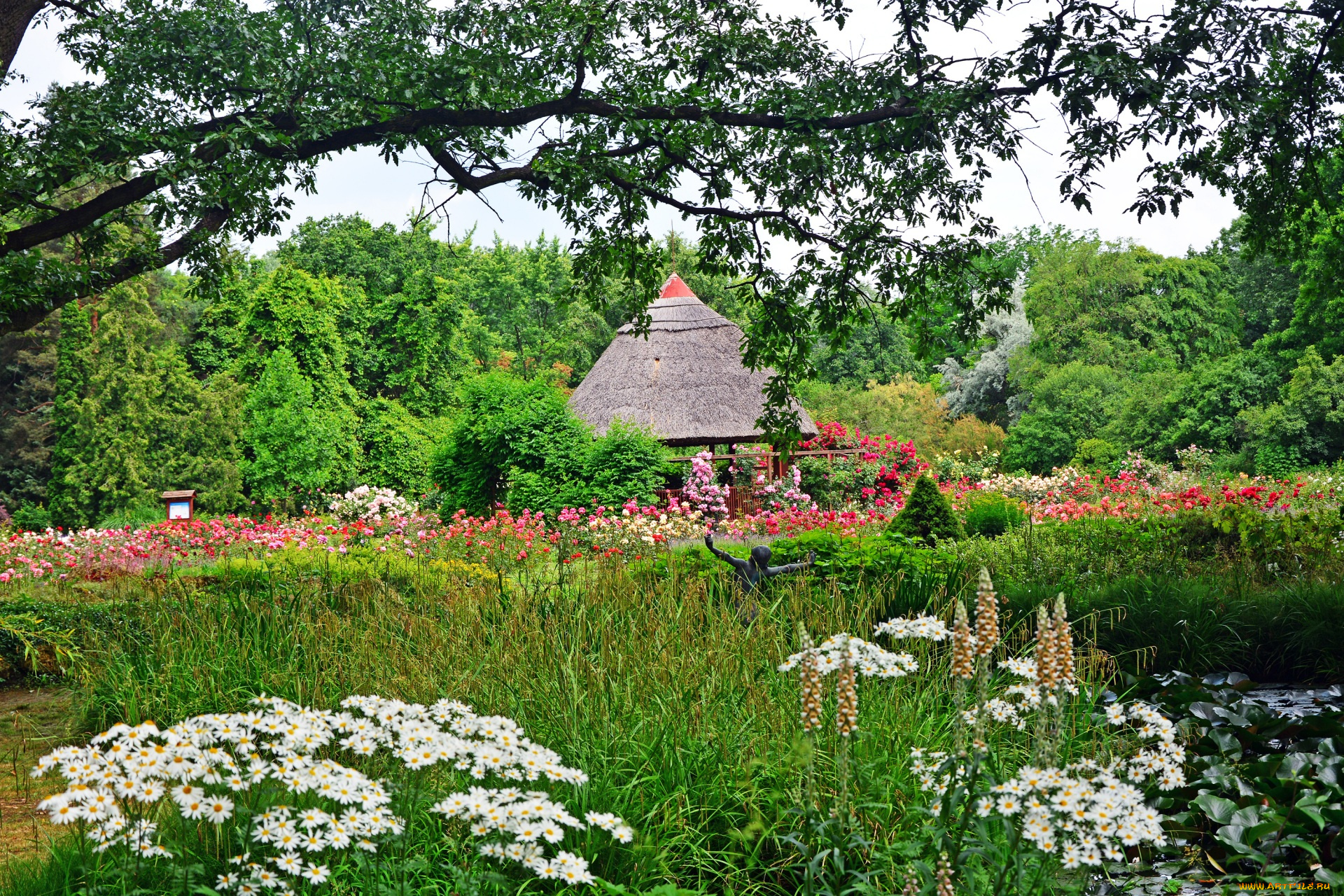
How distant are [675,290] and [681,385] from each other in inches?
159

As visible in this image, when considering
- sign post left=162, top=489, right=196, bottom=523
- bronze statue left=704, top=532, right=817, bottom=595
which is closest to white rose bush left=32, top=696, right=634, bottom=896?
bronze statue left=704, top=532, right=817, bottom=595

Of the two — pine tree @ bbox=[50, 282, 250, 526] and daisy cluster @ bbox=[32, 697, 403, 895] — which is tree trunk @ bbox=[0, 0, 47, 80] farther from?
pine tree @ bbox=[50, 282, 250, 526]

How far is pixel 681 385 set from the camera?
60.7 ft

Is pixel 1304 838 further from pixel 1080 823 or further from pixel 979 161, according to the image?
pixel 979 161

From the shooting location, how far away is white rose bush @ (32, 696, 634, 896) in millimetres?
2182

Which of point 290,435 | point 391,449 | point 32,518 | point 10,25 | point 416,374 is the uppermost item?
point 10,25

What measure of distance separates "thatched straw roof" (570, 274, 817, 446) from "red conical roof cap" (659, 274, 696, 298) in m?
0.97

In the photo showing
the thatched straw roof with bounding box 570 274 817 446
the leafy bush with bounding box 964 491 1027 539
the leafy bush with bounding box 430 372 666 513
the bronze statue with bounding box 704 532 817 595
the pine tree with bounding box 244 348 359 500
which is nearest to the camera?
the bronze statue with bounding box 704 532 817 595

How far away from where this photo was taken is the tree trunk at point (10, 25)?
21.6 ft

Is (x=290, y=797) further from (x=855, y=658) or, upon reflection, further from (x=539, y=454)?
(x=539, y=454)

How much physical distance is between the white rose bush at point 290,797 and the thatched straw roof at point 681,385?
14643 millimetres

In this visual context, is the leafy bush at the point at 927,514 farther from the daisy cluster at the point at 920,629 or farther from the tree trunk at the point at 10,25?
the tree trunk at the point at 10,25

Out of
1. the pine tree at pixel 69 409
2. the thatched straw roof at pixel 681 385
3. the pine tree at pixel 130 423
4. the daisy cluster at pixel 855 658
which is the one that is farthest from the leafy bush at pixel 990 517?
the pine tree at pixel 69 409

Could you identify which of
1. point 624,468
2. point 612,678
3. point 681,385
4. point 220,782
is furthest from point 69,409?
point 220,782
